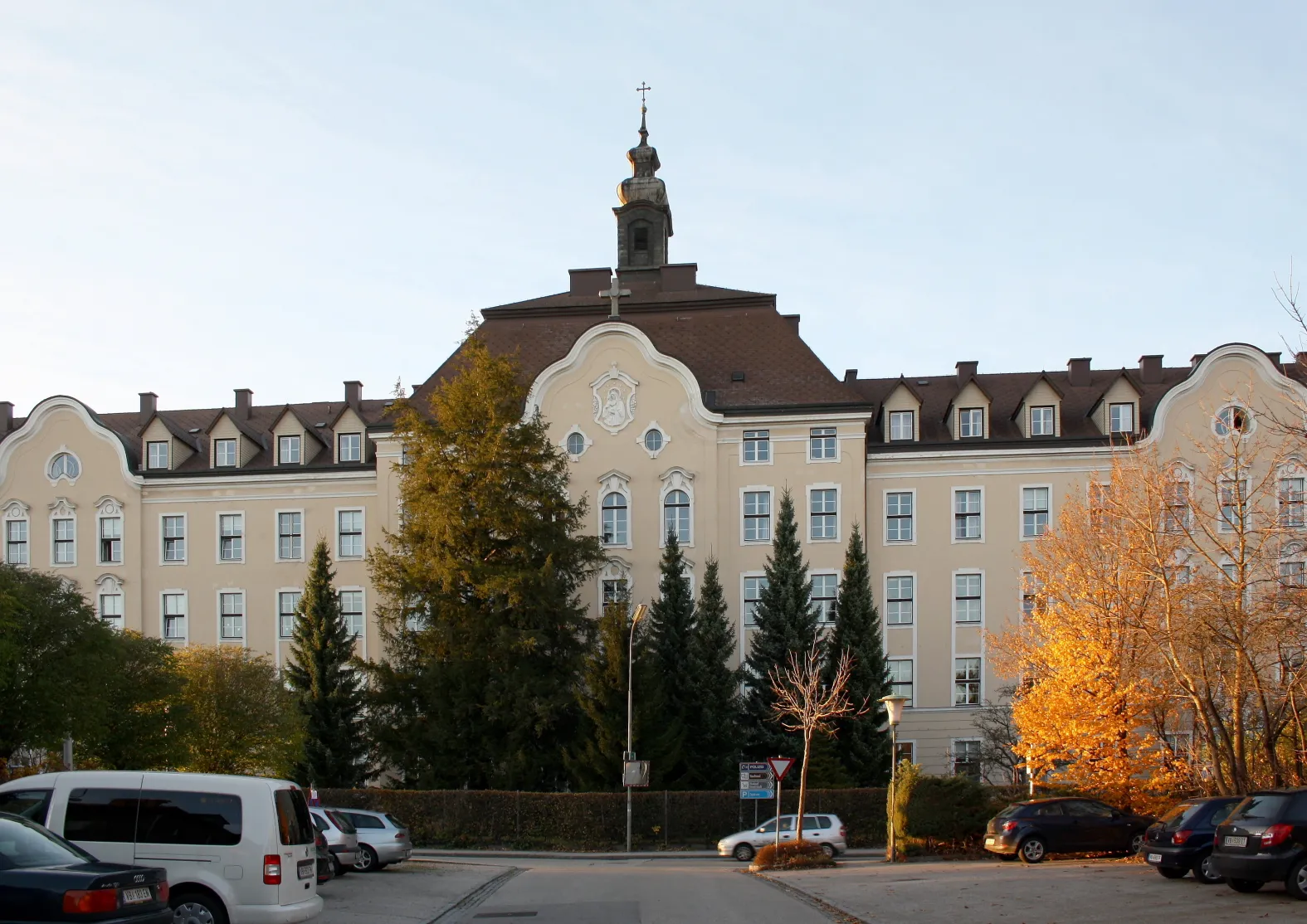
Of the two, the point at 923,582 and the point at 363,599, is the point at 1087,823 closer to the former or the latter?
the point at 923,582

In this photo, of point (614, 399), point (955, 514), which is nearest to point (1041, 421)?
point (955, 514)

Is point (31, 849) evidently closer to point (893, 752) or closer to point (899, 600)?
point (893, 752)

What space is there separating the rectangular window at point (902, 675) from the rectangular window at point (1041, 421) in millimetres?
9988

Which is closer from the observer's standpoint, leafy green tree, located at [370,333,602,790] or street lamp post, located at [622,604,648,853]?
street lamp post, located at [622,604,648,853]

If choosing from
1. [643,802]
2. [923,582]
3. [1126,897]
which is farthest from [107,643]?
[923,582]

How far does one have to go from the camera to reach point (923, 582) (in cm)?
5225

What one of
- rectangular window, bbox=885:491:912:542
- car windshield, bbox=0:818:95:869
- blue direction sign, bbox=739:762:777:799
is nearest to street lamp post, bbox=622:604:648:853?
blue direction sign, bbox=739:762:777:799

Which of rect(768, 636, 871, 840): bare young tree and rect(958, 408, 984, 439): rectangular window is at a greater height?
rect(958, 408, 984, 439): rectangular window

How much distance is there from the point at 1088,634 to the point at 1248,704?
4.66 m

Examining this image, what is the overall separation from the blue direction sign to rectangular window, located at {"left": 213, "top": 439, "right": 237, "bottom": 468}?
29766mm

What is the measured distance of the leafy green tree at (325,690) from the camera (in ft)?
153

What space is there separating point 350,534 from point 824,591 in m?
19.2

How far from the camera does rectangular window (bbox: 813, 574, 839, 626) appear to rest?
50969 mm

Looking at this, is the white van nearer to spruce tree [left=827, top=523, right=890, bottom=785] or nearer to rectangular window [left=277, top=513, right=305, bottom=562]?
spruce tree [left=827, top=523, right=890, bottom=785]
